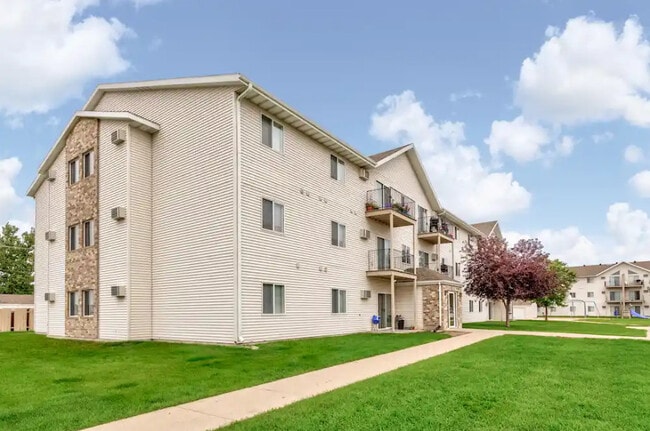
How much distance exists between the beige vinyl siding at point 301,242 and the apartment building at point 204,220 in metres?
0.07

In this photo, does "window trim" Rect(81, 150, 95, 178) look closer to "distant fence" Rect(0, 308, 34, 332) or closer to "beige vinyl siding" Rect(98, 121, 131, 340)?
"beige vinyl siding" Rect(98, 121, 131, 340)

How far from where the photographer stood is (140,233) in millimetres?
17719

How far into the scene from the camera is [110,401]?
728 cm

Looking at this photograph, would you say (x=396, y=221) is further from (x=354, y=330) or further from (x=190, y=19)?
(x=190, y=19)

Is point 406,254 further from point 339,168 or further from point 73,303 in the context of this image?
point 73,303

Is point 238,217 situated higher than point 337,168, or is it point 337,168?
point 337,168

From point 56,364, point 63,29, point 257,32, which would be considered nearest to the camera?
point 56,364

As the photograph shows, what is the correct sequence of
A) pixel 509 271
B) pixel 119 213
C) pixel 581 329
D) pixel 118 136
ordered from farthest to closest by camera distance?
1. pixel 509 271
2. pixel 581 329
3. pixel 118 136
4. pixel 119 213

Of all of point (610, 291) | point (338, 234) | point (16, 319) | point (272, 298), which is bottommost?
point (610, 291)

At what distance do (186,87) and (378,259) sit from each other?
40.5 ft

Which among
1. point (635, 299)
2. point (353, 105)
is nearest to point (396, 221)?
point (353, 105)

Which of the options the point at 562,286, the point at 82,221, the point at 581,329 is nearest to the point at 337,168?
the point at 82,221

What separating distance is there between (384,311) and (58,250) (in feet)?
52.5

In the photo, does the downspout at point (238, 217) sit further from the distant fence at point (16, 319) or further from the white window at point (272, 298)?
the distant fence at point (16, 319)
